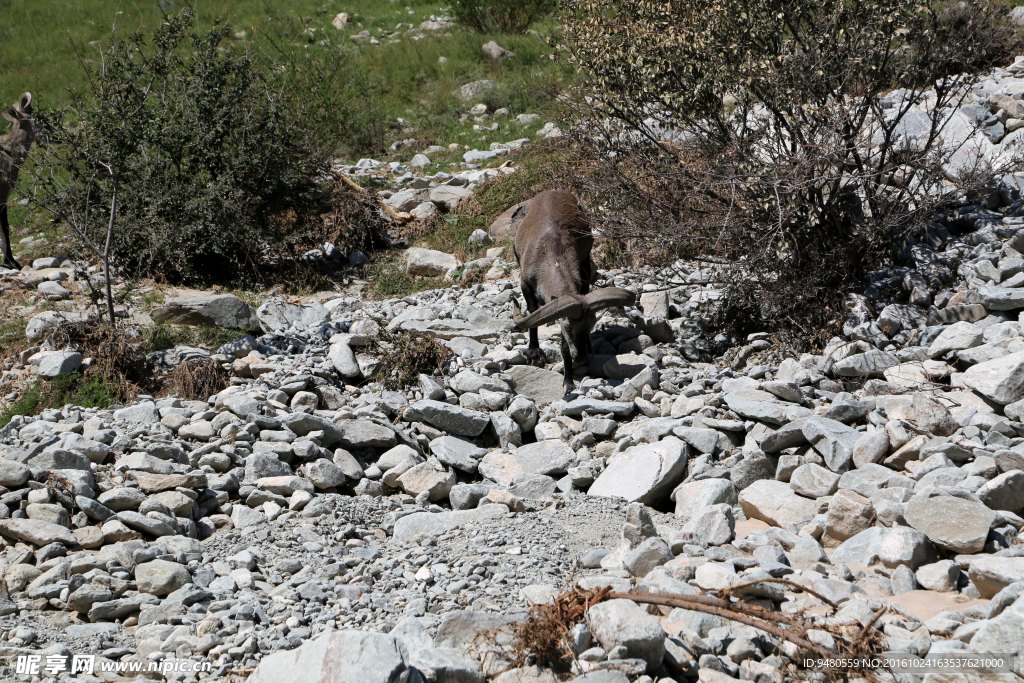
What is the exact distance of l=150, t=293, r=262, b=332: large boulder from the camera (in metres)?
10.1

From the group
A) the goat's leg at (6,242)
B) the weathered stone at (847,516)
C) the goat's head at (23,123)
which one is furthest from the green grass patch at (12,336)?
the weathered stone at (847,516)

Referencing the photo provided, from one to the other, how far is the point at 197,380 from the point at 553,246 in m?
4.27

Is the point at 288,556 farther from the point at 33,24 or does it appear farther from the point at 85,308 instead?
the point at 33,24

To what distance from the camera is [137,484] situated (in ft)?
19.3

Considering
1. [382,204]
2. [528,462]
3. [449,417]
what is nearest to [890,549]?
[528,462]

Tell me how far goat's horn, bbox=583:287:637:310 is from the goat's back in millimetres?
610

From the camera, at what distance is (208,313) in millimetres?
10133

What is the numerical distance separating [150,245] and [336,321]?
366 centimetres

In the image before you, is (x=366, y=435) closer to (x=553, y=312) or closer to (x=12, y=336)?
(x=553, y=312)

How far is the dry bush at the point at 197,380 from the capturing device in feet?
27.5

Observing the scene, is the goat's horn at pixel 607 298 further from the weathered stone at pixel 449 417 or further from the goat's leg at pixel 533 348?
the weathered stone at pixel 449 417

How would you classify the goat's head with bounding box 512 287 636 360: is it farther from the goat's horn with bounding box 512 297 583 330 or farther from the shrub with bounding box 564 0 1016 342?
the shrub with bounding box 564 0 1016 342

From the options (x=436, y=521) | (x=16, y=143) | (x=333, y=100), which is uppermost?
(x=333, y=100)

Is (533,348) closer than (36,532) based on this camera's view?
No
